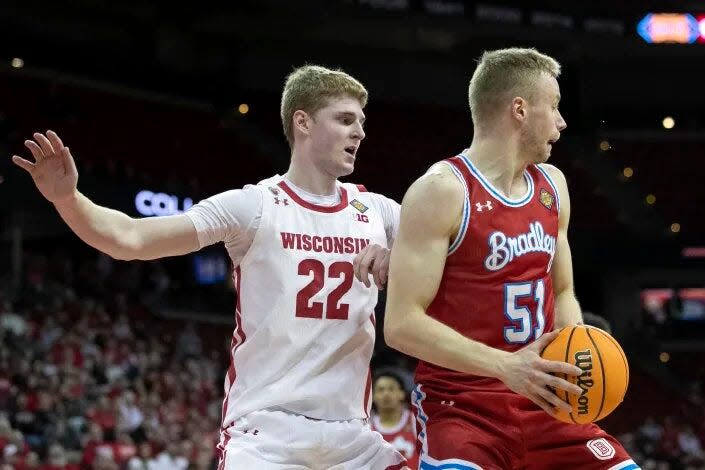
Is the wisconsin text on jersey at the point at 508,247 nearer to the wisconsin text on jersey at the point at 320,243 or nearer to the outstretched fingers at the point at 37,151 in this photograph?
the wisconsin text on jersey at the point at 320,243

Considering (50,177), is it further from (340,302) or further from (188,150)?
(188,150)

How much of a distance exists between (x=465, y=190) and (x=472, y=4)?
910 inches

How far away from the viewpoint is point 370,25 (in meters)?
26.5

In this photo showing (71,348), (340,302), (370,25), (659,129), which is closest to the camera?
(340,302)

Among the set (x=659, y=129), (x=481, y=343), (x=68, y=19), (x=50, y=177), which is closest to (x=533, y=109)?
(x=481, y=343)

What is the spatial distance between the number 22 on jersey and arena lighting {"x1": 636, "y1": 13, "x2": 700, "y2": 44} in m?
24.3

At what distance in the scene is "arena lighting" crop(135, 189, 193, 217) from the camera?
70.4ft

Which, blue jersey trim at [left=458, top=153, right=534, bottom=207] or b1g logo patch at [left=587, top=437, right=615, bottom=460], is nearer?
b1g logo patch at [left=587, top=437, right=615, bottom=460]

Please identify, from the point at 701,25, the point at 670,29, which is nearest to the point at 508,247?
the point at 670,29

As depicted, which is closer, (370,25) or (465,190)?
(465,190)

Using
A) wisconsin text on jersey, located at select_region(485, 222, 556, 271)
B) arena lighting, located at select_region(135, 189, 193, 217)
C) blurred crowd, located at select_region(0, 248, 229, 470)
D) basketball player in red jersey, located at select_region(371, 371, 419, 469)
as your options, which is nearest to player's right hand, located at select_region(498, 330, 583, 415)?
wisconsin text on jersey, located at select_region(485, 222, 556, 271)

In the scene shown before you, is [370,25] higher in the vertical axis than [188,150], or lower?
higher

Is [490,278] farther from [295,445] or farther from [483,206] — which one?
[295,445]

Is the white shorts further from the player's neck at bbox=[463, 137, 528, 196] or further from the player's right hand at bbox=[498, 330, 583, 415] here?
the player's neck at bbox=[463, 137, 528, 196]
